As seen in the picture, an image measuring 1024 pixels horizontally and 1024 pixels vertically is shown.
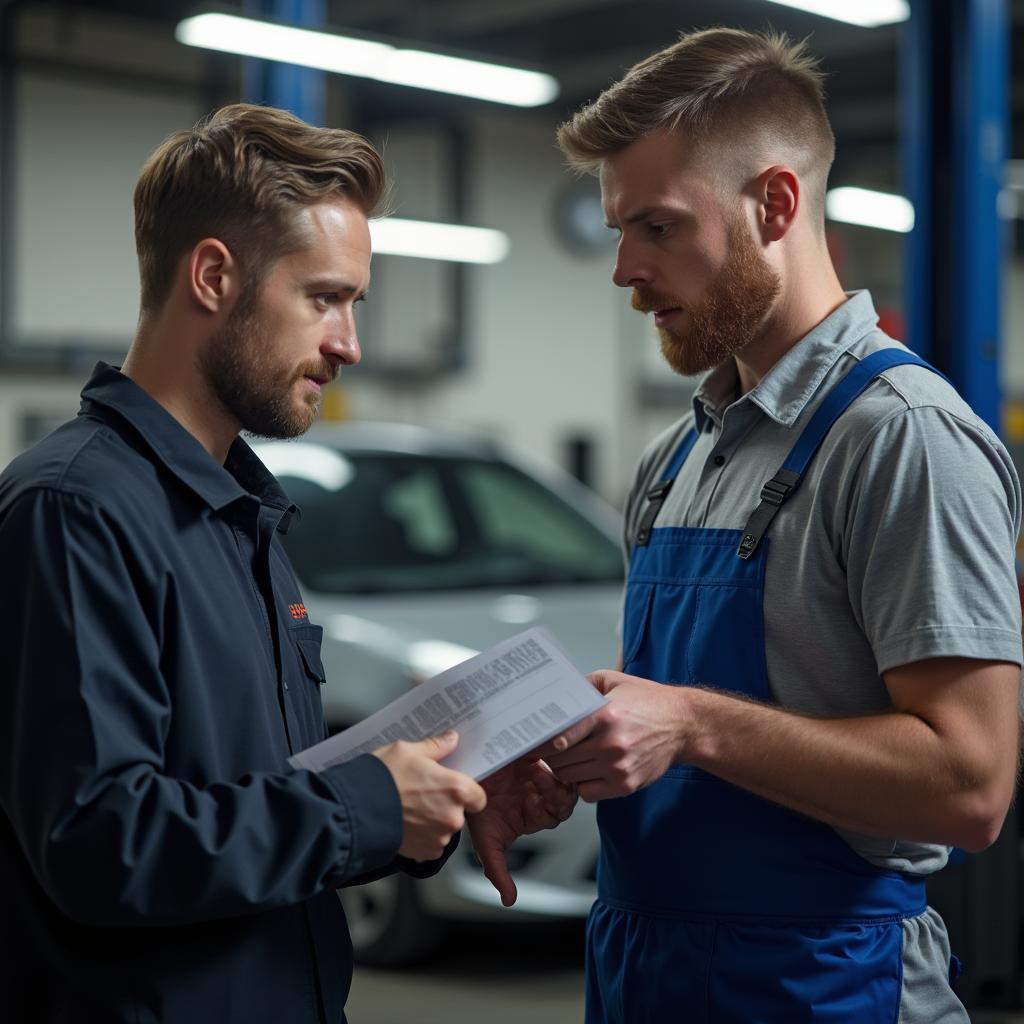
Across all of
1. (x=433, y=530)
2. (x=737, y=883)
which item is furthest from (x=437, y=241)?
(x=737, y=883)

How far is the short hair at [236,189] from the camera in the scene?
1.72 m

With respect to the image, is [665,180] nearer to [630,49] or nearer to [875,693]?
[875,693]

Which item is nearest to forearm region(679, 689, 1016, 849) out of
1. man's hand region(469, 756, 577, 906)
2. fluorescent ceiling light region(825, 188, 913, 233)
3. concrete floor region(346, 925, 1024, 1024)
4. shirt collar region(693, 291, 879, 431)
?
man's hand region(469, 756, 577, 906)

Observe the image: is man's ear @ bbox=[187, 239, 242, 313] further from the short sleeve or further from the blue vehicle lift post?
the blue vehicle lift post

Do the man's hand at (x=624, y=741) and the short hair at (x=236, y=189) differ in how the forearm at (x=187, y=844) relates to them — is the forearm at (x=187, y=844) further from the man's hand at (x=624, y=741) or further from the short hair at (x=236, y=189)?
the short hair at (x=236, y=189)

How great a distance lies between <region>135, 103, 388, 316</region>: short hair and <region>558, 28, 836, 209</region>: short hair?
16.9 inches

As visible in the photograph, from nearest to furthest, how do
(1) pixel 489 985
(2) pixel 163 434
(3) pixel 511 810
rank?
(2) pixel 163 434, (3) pixel 511 810, (1) pixel 489 985

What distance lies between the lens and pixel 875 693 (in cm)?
181

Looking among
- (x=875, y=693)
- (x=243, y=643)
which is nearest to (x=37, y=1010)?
(x=243, y=643)

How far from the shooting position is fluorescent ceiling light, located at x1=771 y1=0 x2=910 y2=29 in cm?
632

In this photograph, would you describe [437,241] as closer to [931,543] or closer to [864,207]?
[864,207]

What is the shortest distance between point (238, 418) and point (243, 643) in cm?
30

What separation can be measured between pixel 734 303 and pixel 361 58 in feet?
15.3

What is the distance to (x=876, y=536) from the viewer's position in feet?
5.71
